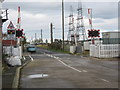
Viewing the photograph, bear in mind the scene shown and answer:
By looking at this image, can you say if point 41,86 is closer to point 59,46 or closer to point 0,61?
point 0,61

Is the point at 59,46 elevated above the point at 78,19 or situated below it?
below

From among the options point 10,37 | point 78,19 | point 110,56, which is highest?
point 78,19

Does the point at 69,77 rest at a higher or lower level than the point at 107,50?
lower

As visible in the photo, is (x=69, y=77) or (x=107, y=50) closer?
(x=69, y=77)

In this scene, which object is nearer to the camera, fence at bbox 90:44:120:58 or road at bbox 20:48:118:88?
road at bbox 20:48:118:88

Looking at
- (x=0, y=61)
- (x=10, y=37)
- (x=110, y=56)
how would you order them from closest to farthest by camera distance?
(x=0, y=61), (x=10, y=37), (x=110, y=56)

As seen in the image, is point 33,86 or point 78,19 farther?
point 78,19

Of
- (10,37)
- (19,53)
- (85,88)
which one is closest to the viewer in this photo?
(85,88)

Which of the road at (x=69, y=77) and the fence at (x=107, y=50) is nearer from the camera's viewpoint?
the road at (x=69, y=77)

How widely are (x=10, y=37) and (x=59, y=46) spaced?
37.9 m

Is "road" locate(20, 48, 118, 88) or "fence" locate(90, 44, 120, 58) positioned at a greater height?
"fence" locate(90, 44, 120, 58)

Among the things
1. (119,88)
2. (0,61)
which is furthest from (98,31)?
(119,88)

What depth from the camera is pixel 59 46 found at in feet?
195

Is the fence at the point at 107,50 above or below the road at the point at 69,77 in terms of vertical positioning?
above
